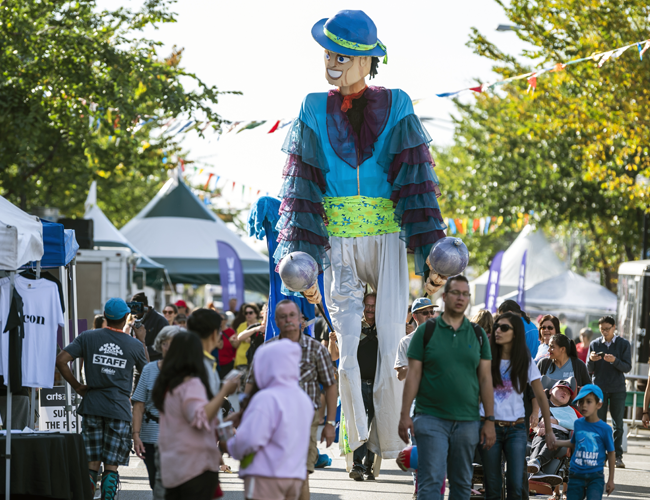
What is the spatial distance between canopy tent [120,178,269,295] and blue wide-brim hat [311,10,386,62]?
623 inches

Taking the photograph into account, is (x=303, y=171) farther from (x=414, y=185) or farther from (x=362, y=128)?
(x=414, y=185)

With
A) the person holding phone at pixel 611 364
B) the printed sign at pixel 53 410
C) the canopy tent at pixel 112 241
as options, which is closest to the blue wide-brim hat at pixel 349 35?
the printed sign at pixel 53 410

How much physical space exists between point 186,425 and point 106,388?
2.93m

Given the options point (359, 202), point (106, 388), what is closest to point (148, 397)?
point (106, 388)

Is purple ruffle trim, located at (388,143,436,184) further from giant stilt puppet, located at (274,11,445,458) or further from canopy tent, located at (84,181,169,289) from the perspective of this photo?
canopy tent, located at (84,181,169,289)

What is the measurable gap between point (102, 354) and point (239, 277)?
41.1 ft

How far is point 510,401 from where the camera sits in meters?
6.63

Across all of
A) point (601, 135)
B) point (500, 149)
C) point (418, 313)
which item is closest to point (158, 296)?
point (500, 149)

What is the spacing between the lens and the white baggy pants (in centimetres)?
733

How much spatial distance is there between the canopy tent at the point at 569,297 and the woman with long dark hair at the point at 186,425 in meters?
19.8

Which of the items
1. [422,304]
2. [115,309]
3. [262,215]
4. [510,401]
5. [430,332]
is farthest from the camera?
[262,215]

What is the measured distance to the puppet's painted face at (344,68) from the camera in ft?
23.9

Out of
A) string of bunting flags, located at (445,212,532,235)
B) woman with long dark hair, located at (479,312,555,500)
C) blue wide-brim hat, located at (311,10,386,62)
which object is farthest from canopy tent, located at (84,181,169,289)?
woman with long dark hair, located at (479,312,555,500)

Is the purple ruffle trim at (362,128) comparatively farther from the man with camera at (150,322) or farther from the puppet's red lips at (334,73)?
the man with camera at (150,322)
